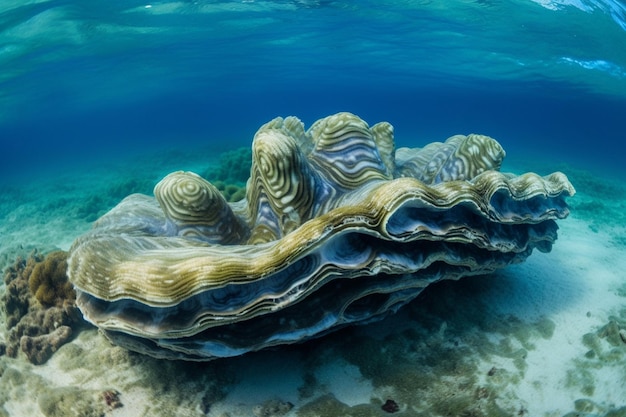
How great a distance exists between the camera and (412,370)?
10.9 feet

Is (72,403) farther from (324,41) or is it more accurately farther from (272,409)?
(324,41)

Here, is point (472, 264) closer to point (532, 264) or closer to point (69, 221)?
point (532, 264)

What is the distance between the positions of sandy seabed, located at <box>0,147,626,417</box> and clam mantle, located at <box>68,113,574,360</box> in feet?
1.24

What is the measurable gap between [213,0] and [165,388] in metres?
24.2

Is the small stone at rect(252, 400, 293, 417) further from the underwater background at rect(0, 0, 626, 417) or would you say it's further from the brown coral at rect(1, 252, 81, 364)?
the brown coral at rect(1, 252, 81, 364)

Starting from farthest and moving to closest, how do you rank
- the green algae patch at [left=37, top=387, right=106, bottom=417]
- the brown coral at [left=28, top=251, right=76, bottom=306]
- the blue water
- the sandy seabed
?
the blue water → the brown coral at [left=28, top=251, right=76, bottom=306] → the green algae patch at [left=37, top=387, right=106, bottom=417] → the sandy seabed

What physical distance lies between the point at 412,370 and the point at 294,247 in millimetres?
1695

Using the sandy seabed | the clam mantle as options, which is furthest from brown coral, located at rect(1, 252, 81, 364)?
the clam mantle

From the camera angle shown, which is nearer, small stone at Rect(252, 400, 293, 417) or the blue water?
small stone at Rect(252, 400, 293, 417)

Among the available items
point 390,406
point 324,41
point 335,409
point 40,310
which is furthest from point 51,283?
point 324,41

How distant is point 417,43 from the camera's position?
103 ft

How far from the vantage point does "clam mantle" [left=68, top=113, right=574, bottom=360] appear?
2.58m

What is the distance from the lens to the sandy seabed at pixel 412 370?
3.12m

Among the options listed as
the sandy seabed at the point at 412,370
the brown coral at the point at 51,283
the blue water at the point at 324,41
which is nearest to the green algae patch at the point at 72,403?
the sandy seabed at the point at 412,370
